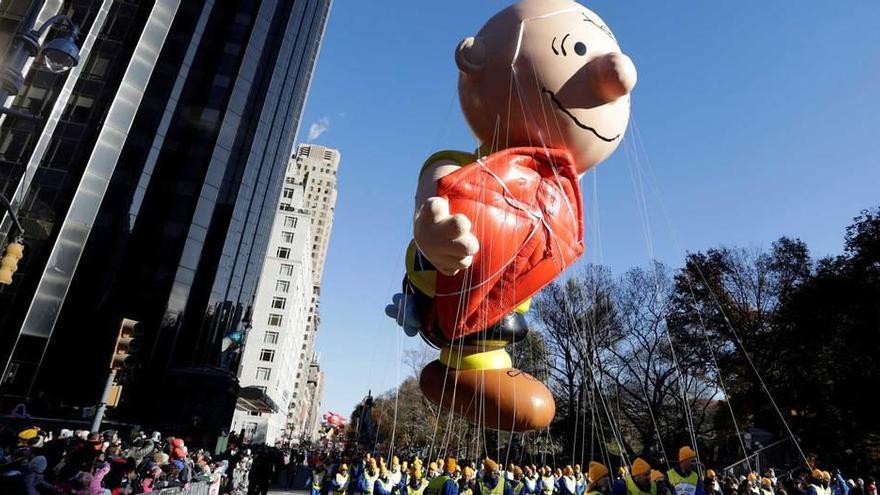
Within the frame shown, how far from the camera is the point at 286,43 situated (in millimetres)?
37188

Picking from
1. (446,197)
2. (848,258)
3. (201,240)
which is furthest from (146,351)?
(848,258)

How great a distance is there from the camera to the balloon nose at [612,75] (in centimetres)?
562

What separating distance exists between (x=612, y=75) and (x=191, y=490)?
951cm

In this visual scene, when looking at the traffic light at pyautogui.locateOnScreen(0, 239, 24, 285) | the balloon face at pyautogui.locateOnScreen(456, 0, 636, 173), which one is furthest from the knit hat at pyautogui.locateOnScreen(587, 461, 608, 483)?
the traffic light at pyautogui.locateOnScreen(0, 239, 24, 285)

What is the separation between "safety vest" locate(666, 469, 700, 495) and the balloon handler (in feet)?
11.9

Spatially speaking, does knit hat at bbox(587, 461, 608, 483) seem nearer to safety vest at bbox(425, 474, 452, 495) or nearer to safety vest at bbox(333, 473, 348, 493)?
safety vest at bbox(425, 474, 452, 495)

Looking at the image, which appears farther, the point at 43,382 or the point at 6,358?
the point at 43,382

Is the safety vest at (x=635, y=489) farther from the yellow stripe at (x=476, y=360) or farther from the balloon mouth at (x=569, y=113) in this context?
the balloon mouth at (x=569, y=113)

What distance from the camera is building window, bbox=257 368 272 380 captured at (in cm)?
4659

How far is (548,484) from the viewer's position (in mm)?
13211

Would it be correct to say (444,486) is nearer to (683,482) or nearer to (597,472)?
(597,472)

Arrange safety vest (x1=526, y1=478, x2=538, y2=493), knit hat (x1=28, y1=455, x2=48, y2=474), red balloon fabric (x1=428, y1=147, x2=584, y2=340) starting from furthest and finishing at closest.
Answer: safety vest (x1=526, y1=478, x2=538, y2=493) → red balloon fabric (x1=428, y1=147, x2=584, y2=340) → knit hat (x1=28, y1=455, x2=48, y2=474)

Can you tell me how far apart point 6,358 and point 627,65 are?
27.7 meters

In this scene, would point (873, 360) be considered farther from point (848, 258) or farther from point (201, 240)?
point (201, 240)
